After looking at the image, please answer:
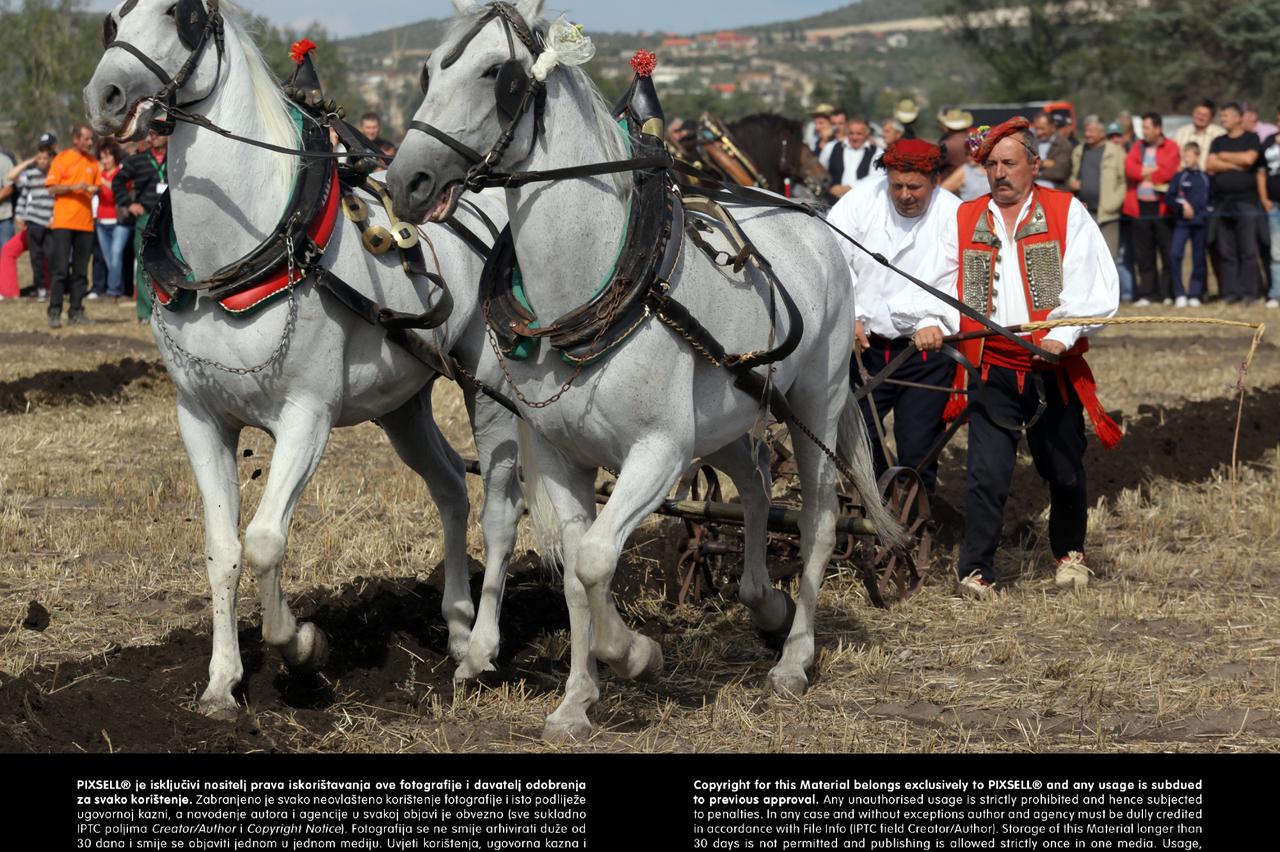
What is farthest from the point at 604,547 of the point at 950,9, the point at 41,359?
the point at 950,9

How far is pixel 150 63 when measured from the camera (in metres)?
5.63

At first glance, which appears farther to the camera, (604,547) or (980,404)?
(980,404)

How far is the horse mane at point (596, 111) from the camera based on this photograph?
5320 millimetres

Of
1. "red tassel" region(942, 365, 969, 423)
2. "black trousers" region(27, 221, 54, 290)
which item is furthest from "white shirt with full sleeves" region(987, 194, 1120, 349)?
"black trousers" region(27, 221, 54, 290)

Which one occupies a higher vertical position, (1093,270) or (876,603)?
(1093,270)

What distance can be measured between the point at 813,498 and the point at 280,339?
2.33 m

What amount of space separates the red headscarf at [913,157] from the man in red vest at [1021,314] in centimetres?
28

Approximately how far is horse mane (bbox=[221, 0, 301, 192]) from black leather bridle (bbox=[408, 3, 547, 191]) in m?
0.88

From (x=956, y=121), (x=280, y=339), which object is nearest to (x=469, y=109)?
(x=280, y=339)

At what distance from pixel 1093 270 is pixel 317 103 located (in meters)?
3.60

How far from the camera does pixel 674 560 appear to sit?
855 cm

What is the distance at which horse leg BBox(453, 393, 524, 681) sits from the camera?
6.84 m

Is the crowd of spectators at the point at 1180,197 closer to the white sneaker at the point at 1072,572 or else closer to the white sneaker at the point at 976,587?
the white sneaker at the point at 1072,572

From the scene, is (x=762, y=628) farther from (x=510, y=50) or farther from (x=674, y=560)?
(x=510, y=50)
